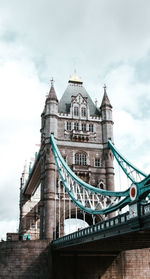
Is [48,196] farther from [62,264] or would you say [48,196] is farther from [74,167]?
[62,264]

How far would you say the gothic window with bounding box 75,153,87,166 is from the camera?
125 ft

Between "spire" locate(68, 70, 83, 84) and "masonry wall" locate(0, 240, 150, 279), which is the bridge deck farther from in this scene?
"spire" locate(68, 70, 83, 84)

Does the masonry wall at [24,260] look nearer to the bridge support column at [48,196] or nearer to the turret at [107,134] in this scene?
the bridge support column at [48,196]

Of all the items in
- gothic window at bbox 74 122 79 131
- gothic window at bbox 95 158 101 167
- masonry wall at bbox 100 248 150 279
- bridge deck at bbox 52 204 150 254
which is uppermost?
gothic window at bbox 74 122 79 131

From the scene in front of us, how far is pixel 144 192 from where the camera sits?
1375cm

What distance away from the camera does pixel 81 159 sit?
126 feet

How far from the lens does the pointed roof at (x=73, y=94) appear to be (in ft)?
138

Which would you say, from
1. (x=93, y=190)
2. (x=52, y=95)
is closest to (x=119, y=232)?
(x=93, y=190)

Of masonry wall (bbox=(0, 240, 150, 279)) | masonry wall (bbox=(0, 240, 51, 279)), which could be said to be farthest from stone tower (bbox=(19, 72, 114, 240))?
masonry wall (bbox=(0, 240, 51, 279))

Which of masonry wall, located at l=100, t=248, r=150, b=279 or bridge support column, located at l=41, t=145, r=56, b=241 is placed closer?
masonry wall, located at l=100, t=248, r=150, b=279

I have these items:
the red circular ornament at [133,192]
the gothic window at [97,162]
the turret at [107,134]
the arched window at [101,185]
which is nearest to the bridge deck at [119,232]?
the red circular ornament at [133,192]

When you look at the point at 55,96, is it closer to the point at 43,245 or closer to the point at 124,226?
the point at 43,245

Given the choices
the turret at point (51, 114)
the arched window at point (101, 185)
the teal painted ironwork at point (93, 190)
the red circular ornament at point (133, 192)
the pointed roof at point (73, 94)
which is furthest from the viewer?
the pointed roof at point (73, 94)

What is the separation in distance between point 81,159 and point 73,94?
32.5ft
